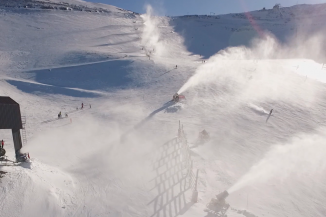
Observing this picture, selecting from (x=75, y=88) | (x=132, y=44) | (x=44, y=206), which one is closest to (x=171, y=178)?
(x=44, y=206)

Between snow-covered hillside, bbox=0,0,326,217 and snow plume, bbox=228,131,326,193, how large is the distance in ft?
0.35

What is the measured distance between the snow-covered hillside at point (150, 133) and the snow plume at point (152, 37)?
5.10 feet

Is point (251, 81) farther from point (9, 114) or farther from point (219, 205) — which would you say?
point (9, 114)

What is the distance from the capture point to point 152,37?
75.2 meters

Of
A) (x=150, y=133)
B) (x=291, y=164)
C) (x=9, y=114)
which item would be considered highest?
(x=9, y=114)

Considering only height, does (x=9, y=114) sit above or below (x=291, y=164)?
above

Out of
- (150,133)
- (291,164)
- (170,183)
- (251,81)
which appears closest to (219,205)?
(170,183)

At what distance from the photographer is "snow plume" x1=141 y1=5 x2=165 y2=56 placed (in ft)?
199

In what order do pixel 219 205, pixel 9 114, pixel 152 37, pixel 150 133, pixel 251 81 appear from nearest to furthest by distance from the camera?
pixel 9 114, pixel 219 205, pixel 150 133, pixel 251 81, pixel 152 37

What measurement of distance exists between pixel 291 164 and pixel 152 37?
62467 millimetres

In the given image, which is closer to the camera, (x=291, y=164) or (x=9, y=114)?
(x=9, y=114)

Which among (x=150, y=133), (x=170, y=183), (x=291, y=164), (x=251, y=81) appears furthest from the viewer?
(x=251, y=81)

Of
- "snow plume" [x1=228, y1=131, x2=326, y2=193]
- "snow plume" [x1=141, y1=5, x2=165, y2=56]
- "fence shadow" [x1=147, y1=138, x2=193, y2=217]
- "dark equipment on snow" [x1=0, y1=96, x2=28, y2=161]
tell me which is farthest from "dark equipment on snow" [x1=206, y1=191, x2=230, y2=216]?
"snow plume" [x1=141, y1=5, x2=165, y2=56]

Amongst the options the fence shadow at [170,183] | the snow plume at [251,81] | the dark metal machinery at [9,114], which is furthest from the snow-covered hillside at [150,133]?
the dark metal machinery at [9,114]
